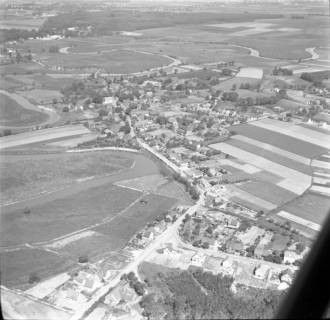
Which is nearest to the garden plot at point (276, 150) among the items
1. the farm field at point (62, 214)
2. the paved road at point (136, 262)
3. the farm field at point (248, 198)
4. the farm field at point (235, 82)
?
the farm field at point (248, 198)

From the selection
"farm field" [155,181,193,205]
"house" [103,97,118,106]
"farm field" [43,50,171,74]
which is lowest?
"farm field" [155,181,193,205]

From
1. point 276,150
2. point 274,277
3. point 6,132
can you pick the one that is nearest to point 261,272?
point 274,277

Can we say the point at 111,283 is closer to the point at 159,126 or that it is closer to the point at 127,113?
the point at 159,126

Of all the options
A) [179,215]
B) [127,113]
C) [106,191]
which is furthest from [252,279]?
[127,113]

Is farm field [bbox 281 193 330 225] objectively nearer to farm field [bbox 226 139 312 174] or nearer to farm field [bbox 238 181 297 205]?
farm field [bbox 238 181 297 205]

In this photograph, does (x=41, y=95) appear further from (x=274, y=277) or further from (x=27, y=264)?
(x=274, y=277)

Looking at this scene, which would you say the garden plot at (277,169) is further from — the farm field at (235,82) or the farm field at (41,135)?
the farm field at (235,82)

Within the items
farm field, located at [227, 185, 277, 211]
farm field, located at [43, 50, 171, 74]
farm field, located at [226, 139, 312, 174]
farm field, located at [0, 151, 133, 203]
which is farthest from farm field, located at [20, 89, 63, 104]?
farm field, located at [227, 185, 277, 211]
